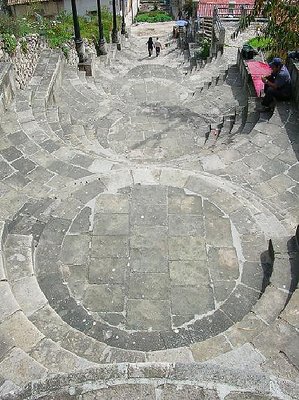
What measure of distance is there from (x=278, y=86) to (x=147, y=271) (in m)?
6.47

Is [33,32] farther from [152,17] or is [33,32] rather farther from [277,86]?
[152,17]

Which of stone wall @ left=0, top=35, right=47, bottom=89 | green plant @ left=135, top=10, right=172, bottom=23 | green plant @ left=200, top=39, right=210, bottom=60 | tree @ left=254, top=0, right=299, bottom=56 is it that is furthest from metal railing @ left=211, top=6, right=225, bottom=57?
green plant @ left=135, top=10, right=172, bottom=23

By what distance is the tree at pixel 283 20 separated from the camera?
9.45 meters

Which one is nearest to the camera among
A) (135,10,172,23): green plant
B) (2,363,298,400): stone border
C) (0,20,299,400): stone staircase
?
(2,363,298,400): stone border

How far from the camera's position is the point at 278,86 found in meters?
9.98

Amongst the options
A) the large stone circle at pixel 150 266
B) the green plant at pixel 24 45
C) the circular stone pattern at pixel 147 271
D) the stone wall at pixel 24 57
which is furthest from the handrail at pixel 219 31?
the circular stone pattern at pixel 147 271

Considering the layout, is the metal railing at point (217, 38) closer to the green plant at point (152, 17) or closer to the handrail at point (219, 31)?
the handrail at point (219, 31)

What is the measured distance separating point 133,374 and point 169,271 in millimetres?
2614

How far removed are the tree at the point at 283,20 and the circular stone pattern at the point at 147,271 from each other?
212 inches

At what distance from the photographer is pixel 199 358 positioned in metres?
4.77

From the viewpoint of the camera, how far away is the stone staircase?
12.5 feet

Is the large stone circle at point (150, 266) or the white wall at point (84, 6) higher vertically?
the large stone circle at point (150, 266)

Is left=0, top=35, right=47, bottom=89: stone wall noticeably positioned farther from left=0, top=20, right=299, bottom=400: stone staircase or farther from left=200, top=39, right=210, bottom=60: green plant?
left=200, top=39, right=210, bottom=60: green plant

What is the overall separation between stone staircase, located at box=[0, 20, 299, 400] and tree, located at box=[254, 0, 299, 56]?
1628mm
